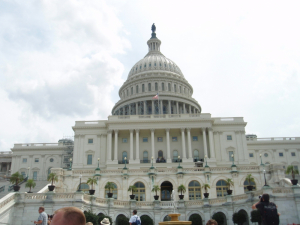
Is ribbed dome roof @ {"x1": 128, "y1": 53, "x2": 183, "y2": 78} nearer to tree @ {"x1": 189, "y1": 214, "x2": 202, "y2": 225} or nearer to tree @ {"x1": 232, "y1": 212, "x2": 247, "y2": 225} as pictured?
tree @ {"x1": 189, "y1": 214, "x2": 202, "y2": 225}

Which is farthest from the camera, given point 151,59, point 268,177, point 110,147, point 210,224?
point 151,59

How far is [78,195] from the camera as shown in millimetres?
38469

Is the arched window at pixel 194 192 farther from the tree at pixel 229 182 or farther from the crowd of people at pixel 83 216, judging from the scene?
the crowd of people at pixel 83 216

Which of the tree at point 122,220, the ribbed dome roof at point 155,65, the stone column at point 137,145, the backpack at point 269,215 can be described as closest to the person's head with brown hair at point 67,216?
the backpack at point 269,215

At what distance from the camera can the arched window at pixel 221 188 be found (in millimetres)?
52719

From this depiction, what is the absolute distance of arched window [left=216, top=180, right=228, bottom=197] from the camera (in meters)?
52.7

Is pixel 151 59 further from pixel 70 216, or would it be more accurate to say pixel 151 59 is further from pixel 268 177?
pixel 70 216

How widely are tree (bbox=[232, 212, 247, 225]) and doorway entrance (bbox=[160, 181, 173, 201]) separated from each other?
1589cm

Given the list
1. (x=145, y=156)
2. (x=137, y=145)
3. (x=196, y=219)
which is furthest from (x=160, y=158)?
(x=196, y=219)

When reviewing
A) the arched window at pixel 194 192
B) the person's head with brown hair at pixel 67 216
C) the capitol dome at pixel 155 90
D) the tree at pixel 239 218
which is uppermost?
the capitol dome at pixel 155 90

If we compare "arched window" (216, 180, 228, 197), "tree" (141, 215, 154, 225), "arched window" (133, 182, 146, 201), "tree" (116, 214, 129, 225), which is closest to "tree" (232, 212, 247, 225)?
"tree" (141, 215, 154, 225)

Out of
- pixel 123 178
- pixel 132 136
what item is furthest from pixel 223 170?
pixel 132 136

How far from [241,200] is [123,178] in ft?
65.5

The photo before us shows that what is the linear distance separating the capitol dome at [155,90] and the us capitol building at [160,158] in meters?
0.37
